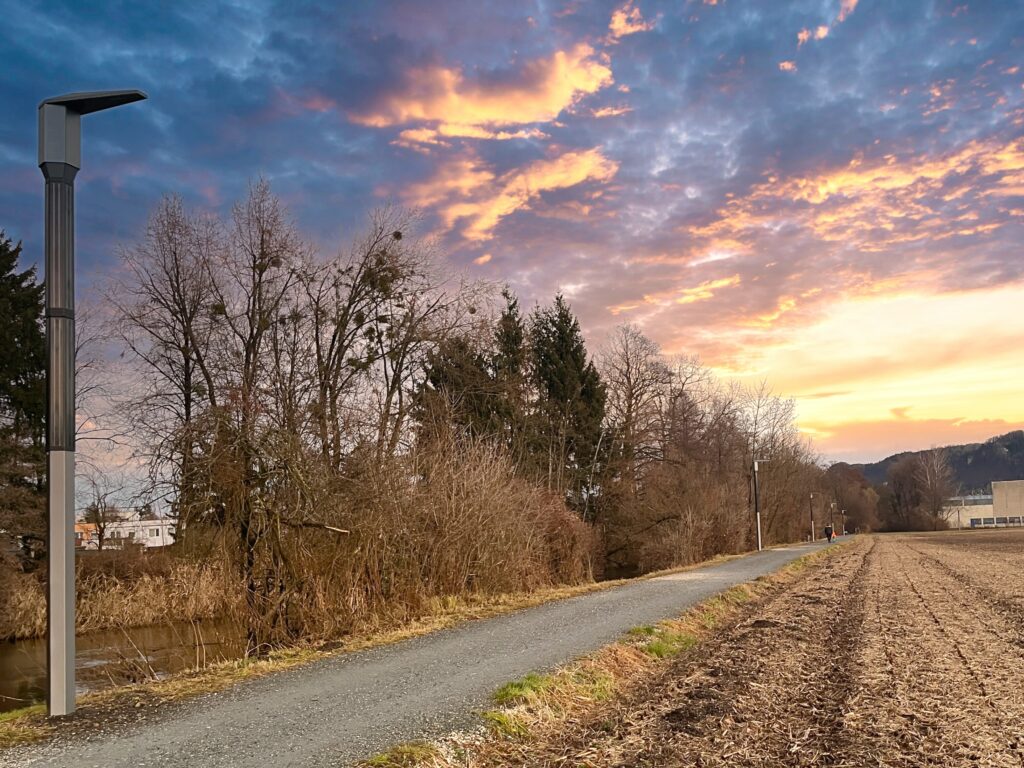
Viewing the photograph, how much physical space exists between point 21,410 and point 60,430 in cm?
2318

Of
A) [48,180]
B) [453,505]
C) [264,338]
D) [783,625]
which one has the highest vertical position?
[264,338]

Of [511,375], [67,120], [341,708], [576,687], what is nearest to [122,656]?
[341,708]

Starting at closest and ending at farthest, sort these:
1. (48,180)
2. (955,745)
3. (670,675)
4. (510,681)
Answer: (955,745), (48,180), (510,681), (670,675)

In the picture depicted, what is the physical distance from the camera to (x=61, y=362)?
23.4ft

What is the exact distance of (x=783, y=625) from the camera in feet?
40.5

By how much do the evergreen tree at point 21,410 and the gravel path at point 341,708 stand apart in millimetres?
17087

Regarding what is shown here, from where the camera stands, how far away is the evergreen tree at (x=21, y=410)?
22.8 meters

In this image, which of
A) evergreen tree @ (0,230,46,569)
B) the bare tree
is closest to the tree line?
evergreen tree @ (0,230,46,569)

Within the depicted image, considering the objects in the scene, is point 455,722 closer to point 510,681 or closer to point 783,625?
point 510,681

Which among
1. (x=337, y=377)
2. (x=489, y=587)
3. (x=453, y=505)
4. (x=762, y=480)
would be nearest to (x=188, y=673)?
Result: (x=453, y=505)

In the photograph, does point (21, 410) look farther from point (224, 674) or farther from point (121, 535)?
point (224, 674)

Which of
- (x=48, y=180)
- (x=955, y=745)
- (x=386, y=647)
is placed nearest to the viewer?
(x=955, y=745)

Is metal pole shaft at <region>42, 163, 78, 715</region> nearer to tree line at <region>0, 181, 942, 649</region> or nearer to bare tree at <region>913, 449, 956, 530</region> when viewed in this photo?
tree line at <region>0, 181, 942, 649</region>

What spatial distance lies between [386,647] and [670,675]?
3.68 meters
